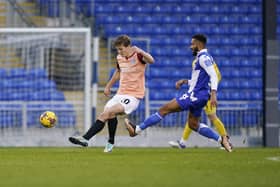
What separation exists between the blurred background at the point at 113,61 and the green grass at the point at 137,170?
6962mm

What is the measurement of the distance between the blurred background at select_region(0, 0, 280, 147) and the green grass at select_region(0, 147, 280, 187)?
6.96 m

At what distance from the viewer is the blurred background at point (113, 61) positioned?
20484 millimetres

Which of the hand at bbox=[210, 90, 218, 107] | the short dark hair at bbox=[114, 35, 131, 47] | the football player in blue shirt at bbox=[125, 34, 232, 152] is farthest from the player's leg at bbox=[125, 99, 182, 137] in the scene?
the short dark hair at bbox=[114, 35, 131, 47]

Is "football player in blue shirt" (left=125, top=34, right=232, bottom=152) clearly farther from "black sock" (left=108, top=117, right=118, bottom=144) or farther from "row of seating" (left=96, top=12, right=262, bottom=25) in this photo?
"row of seating" (left=96, top=12, right=262, bottom=25)

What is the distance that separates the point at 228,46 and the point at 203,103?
1177 cm

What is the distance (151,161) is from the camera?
12047mm

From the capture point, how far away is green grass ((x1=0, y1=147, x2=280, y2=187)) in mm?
8852

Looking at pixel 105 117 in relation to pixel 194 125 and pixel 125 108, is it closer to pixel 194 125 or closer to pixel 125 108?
pixel 125 108

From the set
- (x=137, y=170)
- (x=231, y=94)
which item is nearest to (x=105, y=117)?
(x=137, y=170)

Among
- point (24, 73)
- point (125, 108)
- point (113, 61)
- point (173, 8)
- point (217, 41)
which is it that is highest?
point (173, 8)

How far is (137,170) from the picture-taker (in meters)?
10.4

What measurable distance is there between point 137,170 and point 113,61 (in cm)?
1444

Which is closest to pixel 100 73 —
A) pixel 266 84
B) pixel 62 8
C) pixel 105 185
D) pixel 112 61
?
pixel 112 61

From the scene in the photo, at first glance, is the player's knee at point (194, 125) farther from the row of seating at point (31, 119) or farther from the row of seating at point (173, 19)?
the row of seating at point (173, 19)
